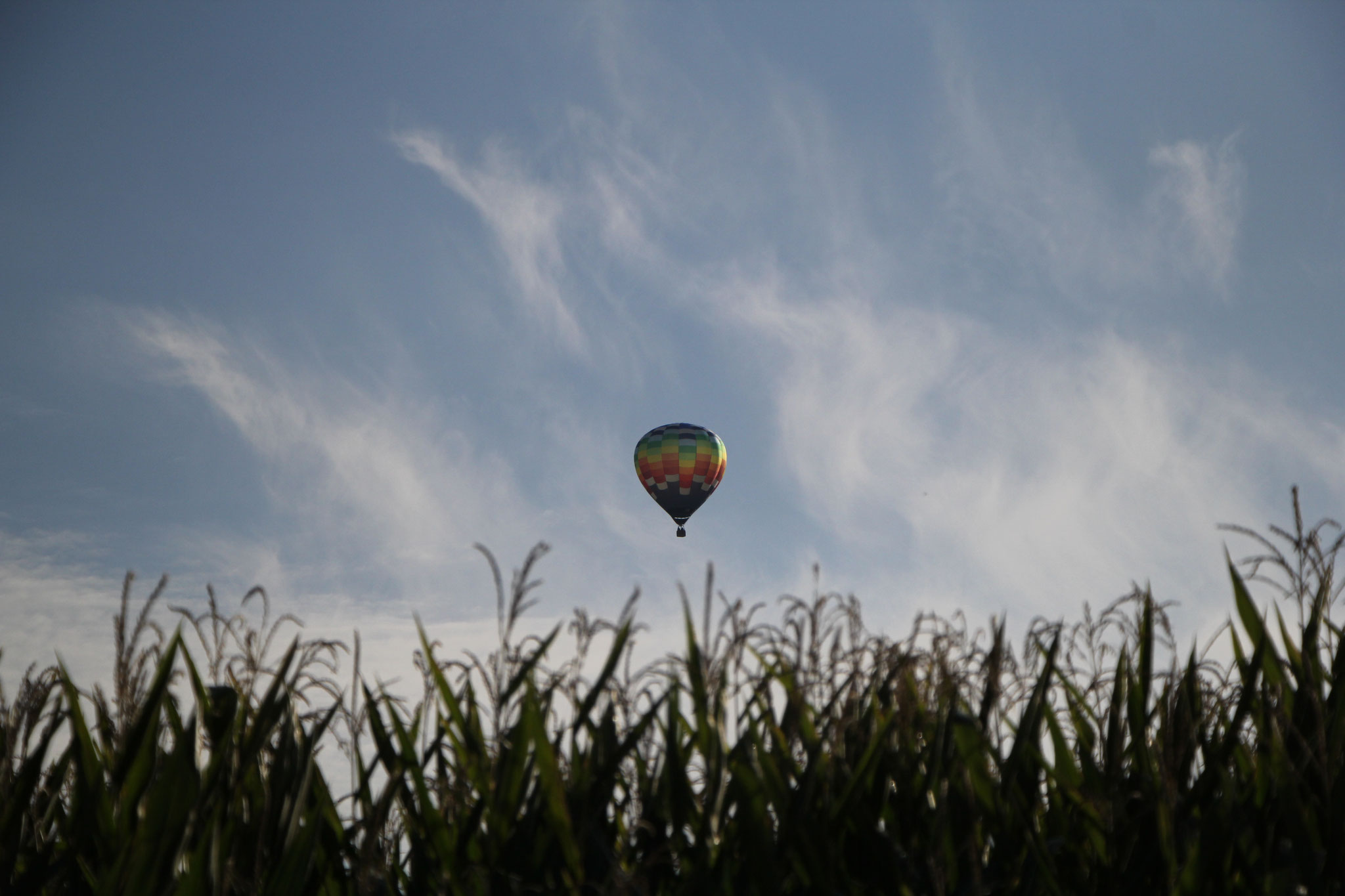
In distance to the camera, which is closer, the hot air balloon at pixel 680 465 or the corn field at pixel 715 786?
the corn field at pixel 715 786

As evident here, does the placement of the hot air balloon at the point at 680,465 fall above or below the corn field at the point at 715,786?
above

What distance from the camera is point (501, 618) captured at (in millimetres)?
2916

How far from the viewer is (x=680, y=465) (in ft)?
111

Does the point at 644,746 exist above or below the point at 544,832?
above

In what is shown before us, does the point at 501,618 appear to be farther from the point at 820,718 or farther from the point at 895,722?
the point at 895,722

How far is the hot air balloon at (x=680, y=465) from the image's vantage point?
33.9 meters

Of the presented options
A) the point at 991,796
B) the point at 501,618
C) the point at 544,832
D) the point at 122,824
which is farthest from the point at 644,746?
the point at 122,824

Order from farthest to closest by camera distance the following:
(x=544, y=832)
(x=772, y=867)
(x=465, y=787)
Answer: (x=465, y=787)
(x=544, y=832)
(x=772, y=867)

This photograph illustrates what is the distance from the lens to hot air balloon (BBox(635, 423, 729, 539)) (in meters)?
33.9

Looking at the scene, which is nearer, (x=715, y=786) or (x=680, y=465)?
(x=715, y=786)

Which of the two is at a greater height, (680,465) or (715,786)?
(680,465)

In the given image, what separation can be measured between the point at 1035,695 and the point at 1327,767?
815mm

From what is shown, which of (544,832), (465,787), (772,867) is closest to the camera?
(772,867)

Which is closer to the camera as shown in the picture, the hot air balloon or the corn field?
the corn field
